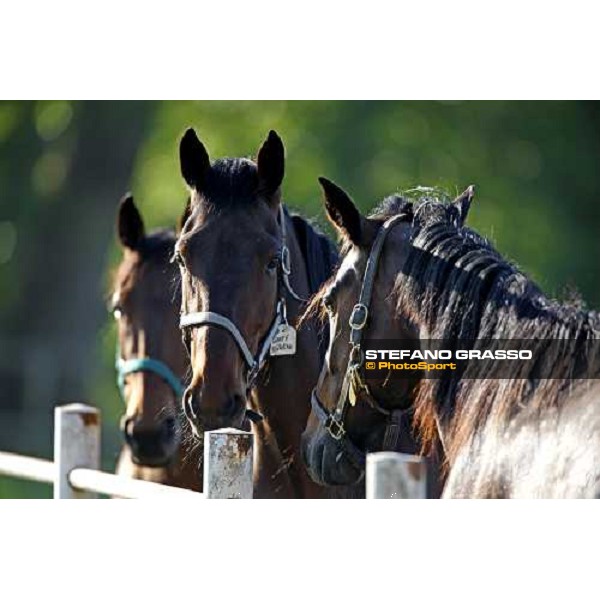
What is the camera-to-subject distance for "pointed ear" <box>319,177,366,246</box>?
411 centimetres

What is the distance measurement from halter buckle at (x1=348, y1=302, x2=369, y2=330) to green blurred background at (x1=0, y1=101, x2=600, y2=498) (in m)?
2.11

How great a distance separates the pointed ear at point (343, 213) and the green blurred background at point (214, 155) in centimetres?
192

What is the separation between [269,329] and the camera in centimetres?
455

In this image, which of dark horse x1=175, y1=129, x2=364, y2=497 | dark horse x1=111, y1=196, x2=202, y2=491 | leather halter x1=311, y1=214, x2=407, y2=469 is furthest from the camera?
dark horse x1=111, y1=196, x2=202, y2=491

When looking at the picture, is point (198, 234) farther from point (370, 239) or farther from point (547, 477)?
point (547, 477)

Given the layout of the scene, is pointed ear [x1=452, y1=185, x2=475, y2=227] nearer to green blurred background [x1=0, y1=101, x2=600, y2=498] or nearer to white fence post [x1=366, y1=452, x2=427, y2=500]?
white fence post [x1=366, y1=452, x2=427, y2=500]

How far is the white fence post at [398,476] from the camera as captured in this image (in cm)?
337

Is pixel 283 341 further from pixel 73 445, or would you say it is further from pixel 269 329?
pixel 73 445

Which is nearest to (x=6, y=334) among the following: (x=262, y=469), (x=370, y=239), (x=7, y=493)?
(x=7, y=493)

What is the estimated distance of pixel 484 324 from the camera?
3.63 meters

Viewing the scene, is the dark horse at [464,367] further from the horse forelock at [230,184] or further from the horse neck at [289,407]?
the horse forelock at [230,184]

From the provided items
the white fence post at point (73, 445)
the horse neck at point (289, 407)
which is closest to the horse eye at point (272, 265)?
the horse neck at point (289, 407)

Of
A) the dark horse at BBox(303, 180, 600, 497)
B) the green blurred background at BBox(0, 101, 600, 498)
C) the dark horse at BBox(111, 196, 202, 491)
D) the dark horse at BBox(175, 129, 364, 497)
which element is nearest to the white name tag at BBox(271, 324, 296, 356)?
the dark horse at BBox(175, 129, 364, 497)

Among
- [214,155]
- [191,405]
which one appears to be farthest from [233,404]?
[214,155]
